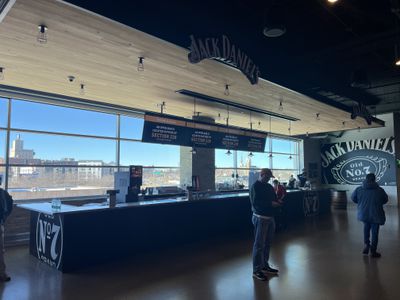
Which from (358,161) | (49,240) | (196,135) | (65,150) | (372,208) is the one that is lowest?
(49,240)

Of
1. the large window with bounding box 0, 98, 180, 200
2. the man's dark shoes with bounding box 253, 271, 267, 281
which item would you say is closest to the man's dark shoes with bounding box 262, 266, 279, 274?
the man's dark shoes with bounding box 253, 271, 267, 281

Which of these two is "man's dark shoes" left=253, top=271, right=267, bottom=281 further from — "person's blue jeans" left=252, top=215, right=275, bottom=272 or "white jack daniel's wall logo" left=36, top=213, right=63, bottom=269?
"white jack daniel's wall logo" left=36, top=213, right=63, bottom=269

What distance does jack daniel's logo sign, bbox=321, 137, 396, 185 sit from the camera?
13141 millimetres

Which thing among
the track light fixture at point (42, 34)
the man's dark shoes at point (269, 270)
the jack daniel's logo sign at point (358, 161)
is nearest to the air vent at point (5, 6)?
the track light fixture at point (42, 34)

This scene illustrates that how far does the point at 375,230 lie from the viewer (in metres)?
5.20

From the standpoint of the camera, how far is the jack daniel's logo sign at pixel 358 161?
13.1 meters

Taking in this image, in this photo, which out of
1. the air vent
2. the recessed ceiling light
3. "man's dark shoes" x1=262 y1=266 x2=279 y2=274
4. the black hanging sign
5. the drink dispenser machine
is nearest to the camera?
the air vent

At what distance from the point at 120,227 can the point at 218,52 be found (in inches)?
133

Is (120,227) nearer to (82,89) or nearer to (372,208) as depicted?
(82,89)

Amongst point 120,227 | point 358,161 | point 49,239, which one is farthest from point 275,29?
point 358,161

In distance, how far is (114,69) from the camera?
5340mm

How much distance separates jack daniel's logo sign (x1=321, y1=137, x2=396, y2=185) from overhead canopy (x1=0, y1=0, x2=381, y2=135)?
220 inches

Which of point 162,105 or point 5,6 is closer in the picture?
point 5,6

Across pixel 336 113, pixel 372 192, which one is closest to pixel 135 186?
pixel 372 192
